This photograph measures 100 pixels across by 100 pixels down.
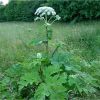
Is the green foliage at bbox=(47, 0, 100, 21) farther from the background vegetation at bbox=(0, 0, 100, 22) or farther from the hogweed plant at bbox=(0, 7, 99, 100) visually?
the hogweed plant at bbox=(0, 7, 99, 100)

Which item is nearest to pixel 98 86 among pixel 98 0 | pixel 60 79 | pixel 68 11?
pixel 60 79

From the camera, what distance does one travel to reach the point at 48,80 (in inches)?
179

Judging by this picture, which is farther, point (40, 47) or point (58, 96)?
point (40, 47)

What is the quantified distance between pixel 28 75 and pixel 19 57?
239 centimetres

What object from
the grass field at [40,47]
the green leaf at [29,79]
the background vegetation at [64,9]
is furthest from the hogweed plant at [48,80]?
the background vegetation at [64,9]

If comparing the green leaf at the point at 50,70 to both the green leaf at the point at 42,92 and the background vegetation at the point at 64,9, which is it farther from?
the background vegetation at the point at 64,9

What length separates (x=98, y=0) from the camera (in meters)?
16.9

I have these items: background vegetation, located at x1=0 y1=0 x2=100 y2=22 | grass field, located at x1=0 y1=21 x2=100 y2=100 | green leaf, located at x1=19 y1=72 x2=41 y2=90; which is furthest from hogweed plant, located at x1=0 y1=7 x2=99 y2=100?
background vegetation, located at x1=0 y1=0 x2=100 y2=22

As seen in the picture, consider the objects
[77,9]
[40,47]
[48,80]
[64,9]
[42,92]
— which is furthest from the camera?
[64,9]

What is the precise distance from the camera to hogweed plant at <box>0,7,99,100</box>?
14.7 feet

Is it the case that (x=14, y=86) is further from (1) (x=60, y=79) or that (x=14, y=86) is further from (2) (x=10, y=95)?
(1) (x=60, y=79)

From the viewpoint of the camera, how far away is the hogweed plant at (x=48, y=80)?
4473 mm

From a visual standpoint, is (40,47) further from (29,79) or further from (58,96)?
(58,96)

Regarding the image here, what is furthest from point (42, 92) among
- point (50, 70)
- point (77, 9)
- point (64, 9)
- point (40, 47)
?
point (64, 9)
